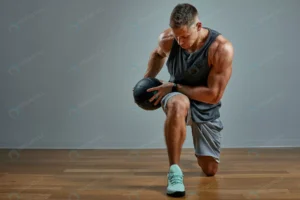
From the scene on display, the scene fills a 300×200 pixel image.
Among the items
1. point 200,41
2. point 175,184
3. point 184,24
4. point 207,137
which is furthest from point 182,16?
point 175,184

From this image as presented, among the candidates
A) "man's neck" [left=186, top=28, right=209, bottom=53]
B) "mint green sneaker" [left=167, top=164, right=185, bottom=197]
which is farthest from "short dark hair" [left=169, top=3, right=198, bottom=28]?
"mint green sneaker" [left=167, top=164, right=185, bottom=197]

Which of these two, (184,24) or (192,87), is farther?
(192,87)

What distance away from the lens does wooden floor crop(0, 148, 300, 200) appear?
7.39ft

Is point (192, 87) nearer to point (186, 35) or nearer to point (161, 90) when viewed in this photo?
point (161, 90)

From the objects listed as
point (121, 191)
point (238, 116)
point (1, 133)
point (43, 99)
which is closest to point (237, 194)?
point (121, 191)

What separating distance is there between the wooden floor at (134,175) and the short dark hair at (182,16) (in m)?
0.94

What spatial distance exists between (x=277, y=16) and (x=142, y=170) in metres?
1.93

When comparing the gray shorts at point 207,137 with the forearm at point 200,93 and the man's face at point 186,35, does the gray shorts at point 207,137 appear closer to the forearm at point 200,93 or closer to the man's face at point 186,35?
the forearm at point 200,93

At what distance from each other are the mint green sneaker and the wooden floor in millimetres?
47

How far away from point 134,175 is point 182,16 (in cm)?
110

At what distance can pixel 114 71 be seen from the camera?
3781 millimetres

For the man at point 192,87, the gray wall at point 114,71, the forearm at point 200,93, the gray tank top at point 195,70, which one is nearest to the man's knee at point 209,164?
the man at point 192,87

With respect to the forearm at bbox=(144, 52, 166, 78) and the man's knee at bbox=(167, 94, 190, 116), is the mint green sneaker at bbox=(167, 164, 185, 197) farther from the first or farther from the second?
the forearm at bbox=(144, 52, 166, 78)

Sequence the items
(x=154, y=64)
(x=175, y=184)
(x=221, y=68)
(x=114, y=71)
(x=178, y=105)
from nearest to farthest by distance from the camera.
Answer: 1. (x=175, y=184)
2. (x=178, y=105)
3. (x=221, y=68)
4. (x=154, y=64)
5. (x=114, y=71)
